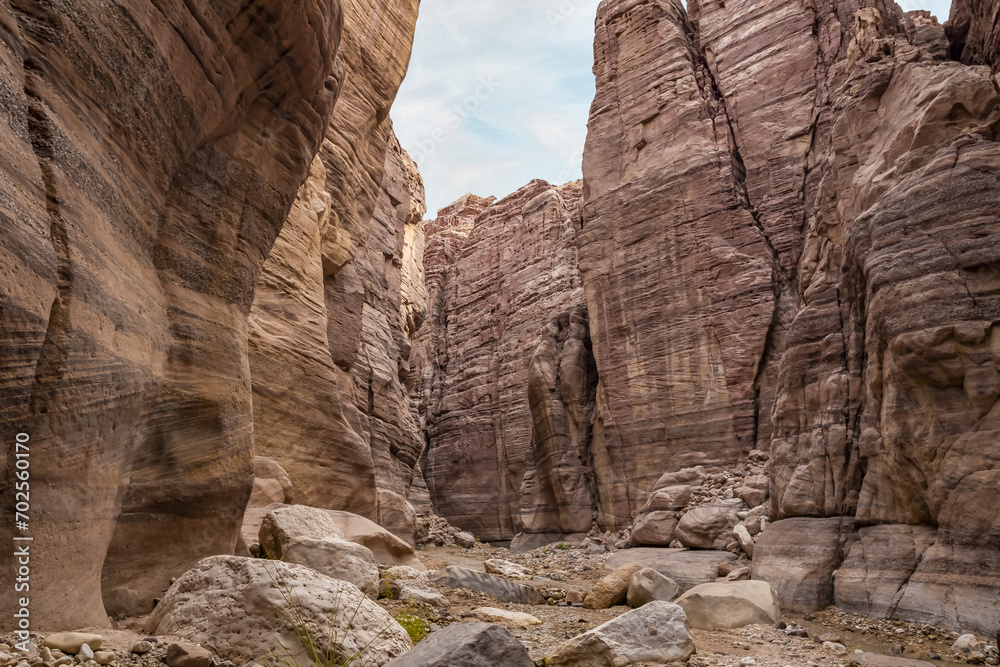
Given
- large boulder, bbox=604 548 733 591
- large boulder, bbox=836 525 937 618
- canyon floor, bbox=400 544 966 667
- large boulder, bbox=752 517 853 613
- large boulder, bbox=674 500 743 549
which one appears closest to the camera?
canyon floor, bbox=400 544 966 667

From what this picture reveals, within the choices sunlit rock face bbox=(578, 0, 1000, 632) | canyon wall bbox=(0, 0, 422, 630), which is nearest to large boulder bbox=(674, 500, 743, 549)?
sunlit rock face bbox=(578, 0, 1000, 632)

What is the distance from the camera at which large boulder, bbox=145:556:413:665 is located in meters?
4.09

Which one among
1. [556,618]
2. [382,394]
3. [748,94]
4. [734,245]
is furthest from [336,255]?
[748,94]

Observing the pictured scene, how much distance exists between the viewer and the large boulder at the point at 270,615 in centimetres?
409

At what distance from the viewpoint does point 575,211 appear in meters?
35.6

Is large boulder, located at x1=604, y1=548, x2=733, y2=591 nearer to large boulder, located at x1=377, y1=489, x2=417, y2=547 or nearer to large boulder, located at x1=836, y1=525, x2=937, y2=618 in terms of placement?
large boulder, located at x1=836, y1=525, x2=937, y2=618

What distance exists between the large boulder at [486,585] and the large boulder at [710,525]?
275 inches

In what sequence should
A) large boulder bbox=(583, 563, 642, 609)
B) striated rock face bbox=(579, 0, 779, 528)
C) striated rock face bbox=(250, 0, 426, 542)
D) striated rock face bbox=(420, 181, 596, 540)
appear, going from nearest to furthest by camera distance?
large boulder bbox=(583, 563, 642, 609), striated rock face bbox=(250, 0, 426, 542), striated rock face bbox=(579, 0, 779, 528), striated rock face bbox=(420, 181, 596, 540)

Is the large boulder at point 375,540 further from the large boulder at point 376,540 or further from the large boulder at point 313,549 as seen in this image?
the large boulder at point 313,549

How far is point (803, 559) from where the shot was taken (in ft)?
31.1

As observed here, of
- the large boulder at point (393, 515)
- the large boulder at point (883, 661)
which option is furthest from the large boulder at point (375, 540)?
the large boulder at point (393, 515)

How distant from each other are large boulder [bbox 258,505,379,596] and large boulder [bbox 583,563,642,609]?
358 centimetres

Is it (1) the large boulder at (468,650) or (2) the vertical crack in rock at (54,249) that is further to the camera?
(2) the vertical crack in rock at (54,249)

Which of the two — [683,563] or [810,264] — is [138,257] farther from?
[810,264]
